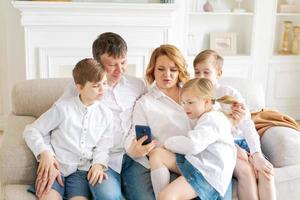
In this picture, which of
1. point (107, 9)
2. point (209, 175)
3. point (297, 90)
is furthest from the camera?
point (297, 90)

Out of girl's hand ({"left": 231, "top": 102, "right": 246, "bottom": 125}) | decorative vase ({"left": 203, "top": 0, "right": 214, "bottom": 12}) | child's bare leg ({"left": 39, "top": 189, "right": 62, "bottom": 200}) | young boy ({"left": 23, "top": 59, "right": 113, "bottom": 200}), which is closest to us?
child's bare leg ({"left": 39, "top": 189, "right": 62, "bottom": 200})

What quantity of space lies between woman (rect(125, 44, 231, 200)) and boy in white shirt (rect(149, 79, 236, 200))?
9 centimetres

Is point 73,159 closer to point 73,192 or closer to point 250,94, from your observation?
point 73,192

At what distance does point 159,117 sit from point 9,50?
7.69 ft

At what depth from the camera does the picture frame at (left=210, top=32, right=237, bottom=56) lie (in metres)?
4.70

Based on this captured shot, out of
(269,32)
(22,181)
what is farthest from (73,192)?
(269,32)

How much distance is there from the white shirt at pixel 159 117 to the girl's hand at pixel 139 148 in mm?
31

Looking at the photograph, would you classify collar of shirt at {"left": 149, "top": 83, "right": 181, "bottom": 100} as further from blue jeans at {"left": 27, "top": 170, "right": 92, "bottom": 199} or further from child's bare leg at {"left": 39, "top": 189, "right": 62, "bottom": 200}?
child's bare leg at {"left": 39, "top": 189, "right": 62, "bottom": 200}

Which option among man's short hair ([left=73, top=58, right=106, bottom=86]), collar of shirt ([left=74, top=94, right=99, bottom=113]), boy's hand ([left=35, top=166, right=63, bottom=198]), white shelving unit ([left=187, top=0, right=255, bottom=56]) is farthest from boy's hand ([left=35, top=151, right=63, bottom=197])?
white shelving unit ([left=187, top=0, right=255, bottom=56])

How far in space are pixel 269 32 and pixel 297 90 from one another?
715 mm

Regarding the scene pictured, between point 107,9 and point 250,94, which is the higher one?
point 107,9

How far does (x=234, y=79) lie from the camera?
284 centimetres

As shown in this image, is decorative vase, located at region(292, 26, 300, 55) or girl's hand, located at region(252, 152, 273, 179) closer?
girl's hand, located at region(252, 152, 273, 179)

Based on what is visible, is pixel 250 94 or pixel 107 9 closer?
pixel 250 94
